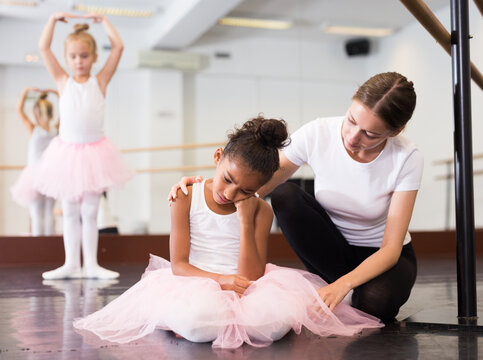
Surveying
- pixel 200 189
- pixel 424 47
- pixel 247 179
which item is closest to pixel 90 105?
pixel 200 189

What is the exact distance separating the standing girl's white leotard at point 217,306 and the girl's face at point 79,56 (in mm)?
1532

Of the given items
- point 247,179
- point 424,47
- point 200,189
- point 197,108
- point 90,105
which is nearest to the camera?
point 247,179

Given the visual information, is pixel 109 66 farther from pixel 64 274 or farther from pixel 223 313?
pixel 223 313

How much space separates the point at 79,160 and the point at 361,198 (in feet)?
5.22

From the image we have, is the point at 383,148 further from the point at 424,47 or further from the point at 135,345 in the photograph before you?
the point at 424,47

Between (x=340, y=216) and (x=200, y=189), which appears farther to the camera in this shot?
(x=340, y=216)

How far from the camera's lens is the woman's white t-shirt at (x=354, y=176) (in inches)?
59.0

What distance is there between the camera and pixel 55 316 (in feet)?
5.24

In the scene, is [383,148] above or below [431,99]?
below

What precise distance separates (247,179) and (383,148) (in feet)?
1.33

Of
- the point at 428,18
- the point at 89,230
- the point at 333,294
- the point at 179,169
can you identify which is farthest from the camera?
the point at 179,169

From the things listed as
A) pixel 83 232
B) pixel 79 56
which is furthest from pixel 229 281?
pixel 79 56

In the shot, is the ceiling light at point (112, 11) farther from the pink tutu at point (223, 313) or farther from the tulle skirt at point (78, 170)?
the pink tutu at point (223, 313)

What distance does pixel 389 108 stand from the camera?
135 centimetres
